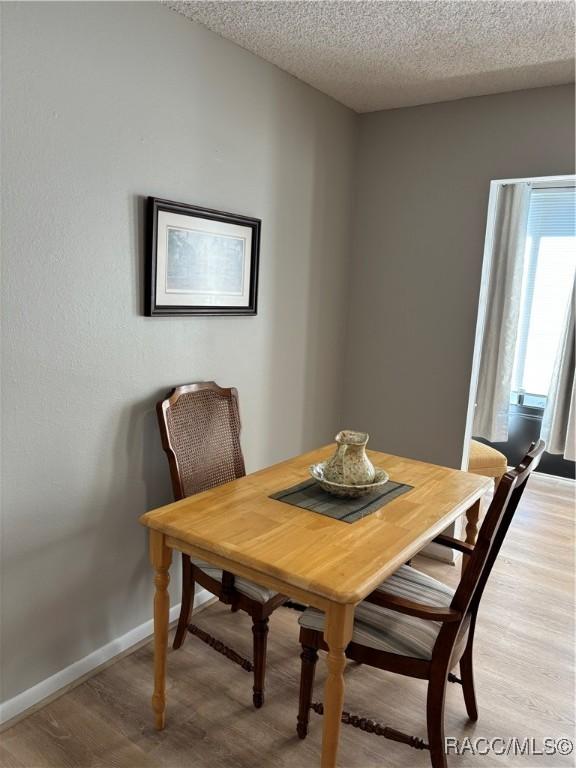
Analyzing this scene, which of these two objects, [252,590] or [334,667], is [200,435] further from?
[334,667]

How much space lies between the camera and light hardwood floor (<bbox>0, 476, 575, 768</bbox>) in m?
1.83

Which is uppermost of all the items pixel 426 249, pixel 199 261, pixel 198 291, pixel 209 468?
pixel 426 249

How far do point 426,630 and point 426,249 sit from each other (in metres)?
2.15

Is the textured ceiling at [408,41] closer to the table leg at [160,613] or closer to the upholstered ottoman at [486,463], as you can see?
the table leg at [160,613]

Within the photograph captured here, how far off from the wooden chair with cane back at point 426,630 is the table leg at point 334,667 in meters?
0.20

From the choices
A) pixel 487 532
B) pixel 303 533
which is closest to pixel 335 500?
pixel 303 533

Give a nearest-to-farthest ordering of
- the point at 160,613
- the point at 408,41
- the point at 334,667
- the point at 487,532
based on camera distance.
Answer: the point at 334,667 → the point at 487,532 → the point at 160,613 → the point at 408,41

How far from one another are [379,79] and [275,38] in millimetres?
649

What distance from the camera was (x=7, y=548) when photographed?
6.18ft

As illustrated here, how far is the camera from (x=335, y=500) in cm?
194

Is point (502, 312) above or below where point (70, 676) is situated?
above

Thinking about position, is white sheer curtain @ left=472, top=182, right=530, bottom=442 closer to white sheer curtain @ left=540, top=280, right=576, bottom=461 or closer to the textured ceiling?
white sheer curtain @ left=540, top=280, right=576, bottom=461

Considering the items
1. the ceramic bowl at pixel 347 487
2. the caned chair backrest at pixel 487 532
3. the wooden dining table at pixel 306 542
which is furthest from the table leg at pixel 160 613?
the caned chair backrest at pixel 487 532

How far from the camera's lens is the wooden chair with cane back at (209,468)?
6.58 feet
